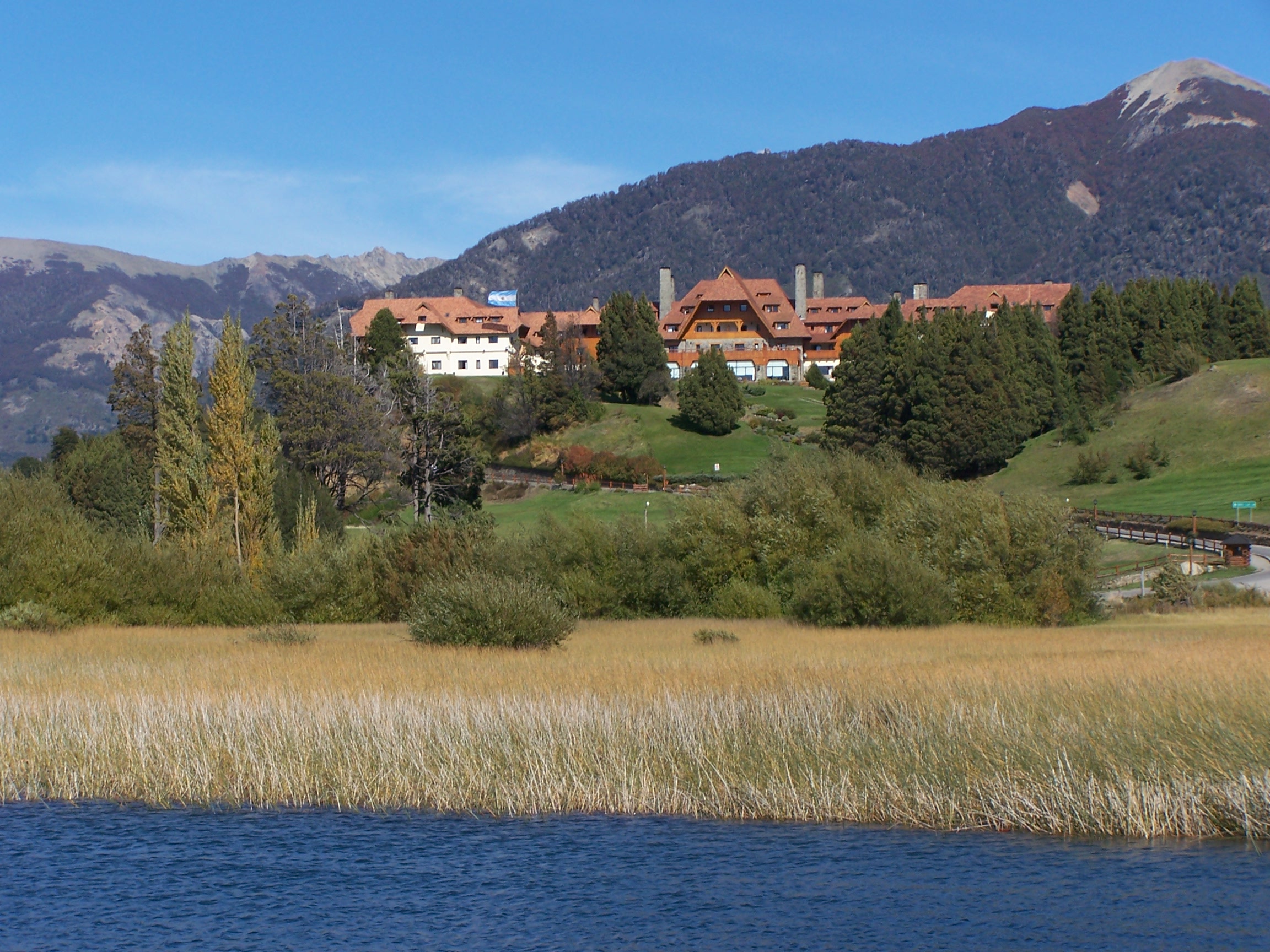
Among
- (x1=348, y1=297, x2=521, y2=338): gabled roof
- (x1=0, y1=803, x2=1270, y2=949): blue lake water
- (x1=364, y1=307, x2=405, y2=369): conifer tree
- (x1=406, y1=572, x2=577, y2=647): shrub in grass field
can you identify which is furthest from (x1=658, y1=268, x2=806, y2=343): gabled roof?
(x1=0, y1=803, x2=1270, y2=949): blue lake water

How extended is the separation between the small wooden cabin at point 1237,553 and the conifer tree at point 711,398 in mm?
47355

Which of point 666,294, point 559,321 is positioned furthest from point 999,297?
point 559,321

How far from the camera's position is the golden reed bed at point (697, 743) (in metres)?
18.3

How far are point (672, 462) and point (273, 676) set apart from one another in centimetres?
6970

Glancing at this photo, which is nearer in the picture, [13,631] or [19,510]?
[13,631]

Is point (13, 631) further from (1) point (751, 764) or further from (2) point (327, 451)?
(2) point (327, 451)

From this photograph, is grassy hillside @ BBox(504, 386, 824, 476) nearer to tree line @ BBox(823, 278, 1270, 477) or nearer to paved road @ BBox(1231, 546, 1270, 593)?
tree line @ BBox(823, 278, 1270, 477)

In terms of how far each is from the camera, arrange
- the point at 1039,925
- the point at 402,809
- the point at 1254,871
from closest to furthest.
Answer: the point at 1039,925, the point at 1254,871, the point at 402,809

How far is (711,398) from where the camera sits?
340 ft

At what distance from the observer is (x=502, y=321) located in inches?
5463

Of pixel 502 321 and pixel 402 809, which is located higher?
pixel 502 321

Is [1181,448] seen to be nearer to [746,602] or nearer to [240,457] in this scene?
[746,602]

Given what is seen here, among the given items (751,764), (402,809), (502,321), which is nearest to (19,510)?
(402,809)

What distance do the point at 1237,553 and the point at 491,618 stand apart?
40.6 metres
